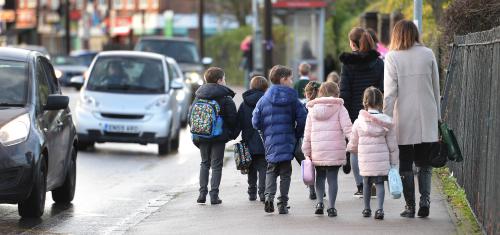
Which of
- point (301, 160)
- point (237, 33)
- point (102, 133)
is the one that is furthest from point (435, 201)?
point (237, 33)

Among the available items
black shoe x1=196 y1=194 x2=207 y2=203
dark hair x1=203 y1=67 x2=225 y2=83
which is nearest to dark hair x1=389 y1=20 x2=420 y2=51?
dark hair x1=203 y1=67 x2=225 y2=83

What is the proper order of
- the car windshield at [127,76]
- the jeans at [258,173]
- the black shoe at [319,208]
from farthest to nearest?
the car windshield at [127,76]
the jeans at [258,173]
the black shoe at [319,208]

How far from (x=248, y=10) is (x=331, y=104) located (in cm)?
6308

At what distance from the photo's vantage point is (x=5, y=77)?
43.3 feet

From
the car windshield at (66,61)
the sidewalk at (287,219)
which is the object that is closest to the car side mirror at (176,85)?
the sidewalk at (287,219)

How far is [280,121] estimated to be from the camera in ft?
40.2

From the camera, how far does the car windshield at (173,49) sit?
35.8m

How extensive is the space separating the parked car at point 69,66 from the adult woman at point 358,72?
4329 centimetres

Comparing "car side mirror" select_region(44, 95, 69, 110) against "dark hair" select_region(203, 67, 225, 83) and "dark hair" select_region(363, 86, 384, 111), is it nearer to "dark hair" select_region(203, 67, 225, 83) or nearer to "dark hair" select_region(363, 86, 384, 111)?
"dark hair" select_region(203, 67, 225, 83)

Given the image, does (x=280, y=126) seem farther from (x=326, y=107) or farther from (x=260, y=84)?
(x=260, y=84)

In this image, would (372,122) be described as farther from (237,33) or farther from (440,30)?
(237,33)

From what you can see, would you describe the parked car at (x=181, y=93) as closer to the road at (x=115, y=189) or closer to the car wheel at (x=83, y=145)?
the road at (x=115, y=189)

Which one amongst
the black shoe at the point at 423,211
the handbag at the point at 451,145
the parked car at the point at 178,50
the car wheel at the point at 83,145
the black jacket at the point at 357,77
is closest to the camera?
the handbag at the point at 451,145

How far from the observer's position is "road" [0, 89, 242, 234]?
1227 centimetres
